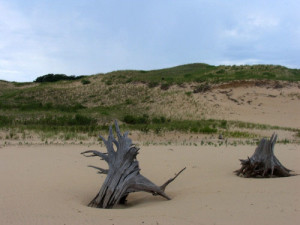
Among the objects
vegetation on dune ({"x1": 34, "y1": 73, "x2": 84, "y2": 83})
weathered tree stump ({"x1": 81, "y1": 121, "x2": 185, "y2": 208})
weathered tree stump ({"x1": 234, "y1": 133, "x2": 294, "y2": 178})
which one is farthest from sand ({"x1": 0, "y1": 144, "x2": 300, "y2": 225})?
vegetation on dune ({"x1": 34, "y1": 73, "x2": 84, "y2": 83})

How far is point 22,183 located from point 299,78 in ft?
97.5

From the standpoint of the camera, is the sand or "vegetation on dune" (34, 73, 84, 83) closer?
the sand

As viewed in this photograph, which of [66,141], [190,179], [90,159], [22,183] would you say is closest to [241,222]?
[190,179]

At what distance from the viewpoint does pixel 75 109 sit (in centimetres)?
2798

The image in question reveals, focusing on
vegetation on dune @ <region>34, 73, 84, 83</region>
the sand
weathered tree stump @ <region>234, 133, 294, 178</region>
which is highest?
vegetation on dune @ <region>34, 73, 84, 83</region>

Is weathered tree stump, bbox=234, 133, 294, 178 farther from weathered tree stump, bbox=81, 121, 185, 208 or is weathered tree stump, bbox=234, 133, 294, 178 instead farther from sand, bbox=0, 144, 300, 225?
weathered tree stump, bbox=81, 121, 185, 208

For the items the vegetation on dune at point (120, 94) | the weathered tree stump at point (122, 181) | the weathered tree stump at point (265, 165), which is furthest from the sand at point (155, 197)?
the vegetation on dune at point (120, 94)

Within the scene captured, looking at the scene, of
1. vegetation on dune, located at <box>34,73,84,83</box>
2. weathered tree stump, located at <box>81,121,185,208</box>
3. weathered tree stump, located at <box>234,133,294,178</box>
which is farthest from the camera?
vegetation on dune, located at <box>34,73,84,83</box>

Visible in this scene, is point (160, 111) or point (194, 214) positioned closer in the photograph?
point (194, 214)

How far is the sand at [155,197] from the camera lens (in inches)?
163

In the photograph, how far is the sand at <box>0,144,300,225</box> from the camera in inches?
163

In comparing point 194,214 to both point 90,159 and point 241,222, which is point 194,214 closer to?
point 241,222

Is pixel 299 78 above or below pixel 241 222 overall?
above

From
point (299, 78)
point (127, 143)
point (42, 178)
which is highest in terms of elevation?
point (299, 78)
